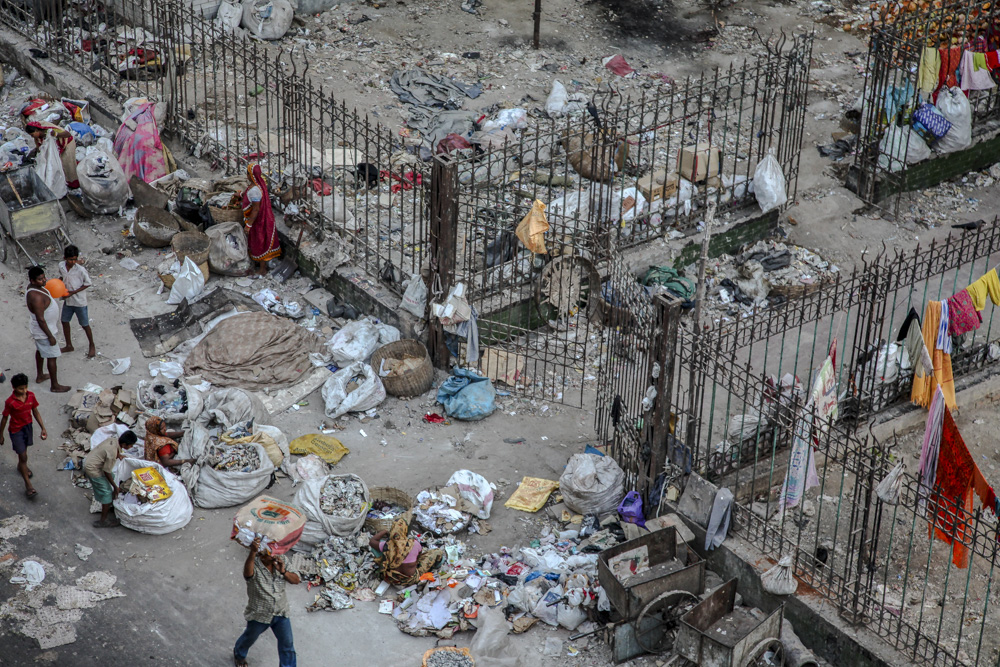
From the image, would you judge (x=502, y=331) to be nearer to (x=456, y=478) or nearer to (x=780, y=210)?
(x=456, y=478)

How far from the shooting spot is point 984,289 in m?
9.24

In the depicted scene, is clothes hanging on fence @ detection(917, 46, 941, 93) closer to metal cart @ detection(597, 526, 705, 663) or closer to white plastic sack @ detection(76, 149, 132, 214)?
metal cart @ detection(597, 526, 705, 663)

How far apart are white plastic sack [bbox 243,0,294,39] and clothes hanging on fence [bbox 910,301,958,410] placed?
31.2ft

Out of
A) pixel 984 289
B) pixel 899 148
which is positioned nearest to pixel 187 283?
pixel 984 289

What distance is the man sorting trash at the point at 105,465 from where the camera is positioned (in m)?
8.69

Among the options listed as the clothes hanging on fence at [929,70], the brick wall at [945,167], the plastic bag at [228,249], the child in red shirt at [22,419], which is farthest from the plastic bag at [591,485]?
the clothes hanging on fence at [929,70]

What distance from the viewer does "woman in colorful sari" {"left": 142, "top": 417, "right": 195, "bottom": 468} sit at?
9.27 meters

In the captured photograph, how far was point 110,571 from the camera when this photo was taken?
8.62 meters

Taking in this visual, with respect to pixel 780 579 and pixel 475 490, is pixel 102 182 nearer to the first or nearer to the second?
pixel 475 490

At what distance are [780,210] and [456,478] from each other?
205 inches

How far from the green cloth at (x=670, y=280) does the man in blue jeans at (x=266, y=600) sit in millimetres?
5384

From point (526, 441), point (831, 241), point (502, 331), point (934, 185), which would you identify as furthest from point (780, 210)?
point (526, 441)

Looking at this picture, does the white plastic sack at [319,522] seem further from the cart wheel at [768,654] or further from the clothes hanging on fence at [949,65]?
the clothes hanging on fence at [949,65]

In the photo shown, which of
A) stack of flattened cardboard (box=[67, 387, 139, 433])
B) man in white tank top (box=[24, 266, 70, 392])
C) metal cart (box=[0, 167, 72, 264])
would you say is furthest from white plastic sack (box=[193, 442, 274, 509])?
metal cart (box=[0, 167, 72, 264])
